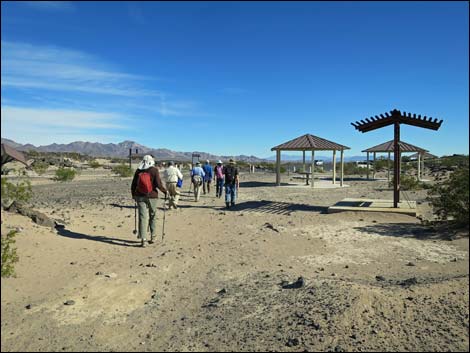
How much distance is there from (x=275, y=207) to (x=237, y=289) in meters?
8.03

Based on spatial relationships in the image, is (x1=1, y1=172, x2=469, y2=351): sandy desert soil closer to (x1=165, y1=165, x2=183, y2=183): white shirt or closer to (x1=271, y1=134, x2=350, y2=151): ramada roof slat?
(x1=165, y1=165, x2=183, y2=183): white shirt

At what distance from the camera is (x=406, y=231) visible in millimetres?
9062

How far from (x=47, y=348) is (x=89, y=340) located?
1.40 ft

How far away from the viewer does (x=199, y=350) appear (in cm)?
369

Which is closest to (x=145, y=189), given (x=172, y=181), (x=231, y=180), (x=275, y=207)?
(x=172, y=181)

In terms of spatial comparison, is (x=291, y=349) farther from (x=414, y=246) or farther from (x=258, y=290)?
(x=414, y=246)

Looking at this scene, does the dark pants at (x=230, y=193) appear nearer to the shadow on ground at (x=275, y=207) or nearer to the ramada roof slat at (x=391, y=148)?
the shadow on ground at (x=275, y=207)

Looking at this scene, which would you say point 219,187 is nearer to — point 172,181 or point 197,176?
point 197,176

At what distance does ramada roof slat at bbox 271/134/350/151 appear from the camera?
22397mm

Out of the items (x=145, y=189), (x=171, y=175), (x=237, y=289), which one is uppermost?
(x=171, y=175)

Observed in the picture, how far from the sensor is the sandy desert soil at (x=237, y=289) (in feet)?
12.0

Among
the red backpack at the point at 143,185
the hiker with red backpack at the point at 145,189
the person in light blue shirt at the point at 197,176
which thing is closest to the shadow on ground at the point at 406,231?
the hiker with red backpack at the point at 145,189

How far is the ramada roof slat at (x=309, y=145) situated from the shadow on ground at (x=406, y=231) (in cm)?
1268

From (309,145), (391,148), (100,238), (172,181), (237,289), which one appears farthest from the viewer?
(391,148)
